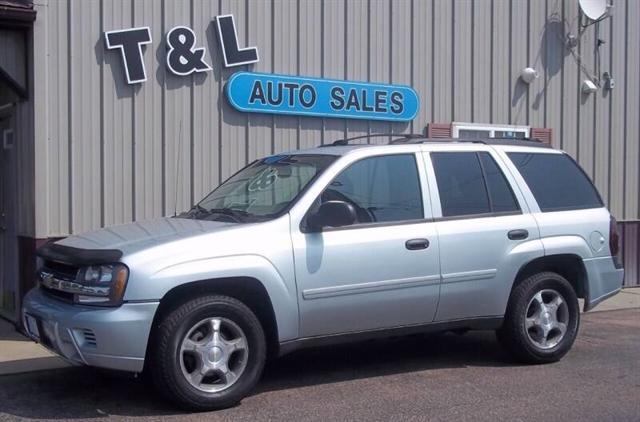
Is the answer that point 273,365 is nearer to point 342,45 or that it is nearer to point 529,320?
point 529,320

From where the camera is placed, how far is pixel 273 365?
7230 mm

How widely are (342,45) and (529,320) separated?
15.0ft

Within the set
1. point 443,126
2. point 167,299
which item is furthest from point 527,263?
point 443,126

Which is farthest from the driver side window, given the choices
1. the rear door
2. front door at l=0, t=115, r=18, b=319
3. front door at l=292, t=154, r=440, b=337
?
front door at l=0, t=115, r=18, b=319

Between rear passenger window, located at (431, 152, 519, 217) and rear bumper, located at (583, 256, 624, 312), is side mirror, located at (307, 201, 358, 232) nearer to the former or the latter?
rear passenger window, located at (431, 152, 519, 217)

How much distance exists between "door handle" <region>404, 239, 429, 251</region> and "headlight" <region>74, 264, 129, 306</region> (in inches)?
84.3

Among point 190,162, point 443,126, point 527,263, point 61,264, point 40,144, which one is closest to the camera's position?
point 61,264

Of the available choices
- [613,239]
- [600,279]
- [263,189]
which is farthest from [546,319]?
[263,189]

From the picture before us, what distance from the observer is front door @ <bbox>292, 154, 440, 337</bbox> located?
6.05 m

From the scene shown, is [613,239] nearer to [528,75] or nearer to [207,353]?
[207,353]

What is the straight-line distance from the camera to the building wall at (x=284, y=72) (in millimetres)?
8570

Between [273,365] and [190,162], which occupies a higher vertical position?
[190,162]

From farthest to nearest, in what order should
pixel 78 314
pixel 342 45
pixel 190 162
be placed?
pixel 342 45, pixel 190 162, pixel 78 314

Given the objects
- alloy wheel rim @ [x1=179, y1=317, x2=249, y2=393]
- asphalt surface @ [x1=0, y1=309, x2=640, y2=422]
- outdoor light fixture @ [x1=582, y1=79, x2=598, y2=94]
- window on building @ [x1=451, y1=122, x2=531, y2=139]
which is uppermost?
outdoor light fixture @ [x1=582, y1=79, x2=598, y2=94]
